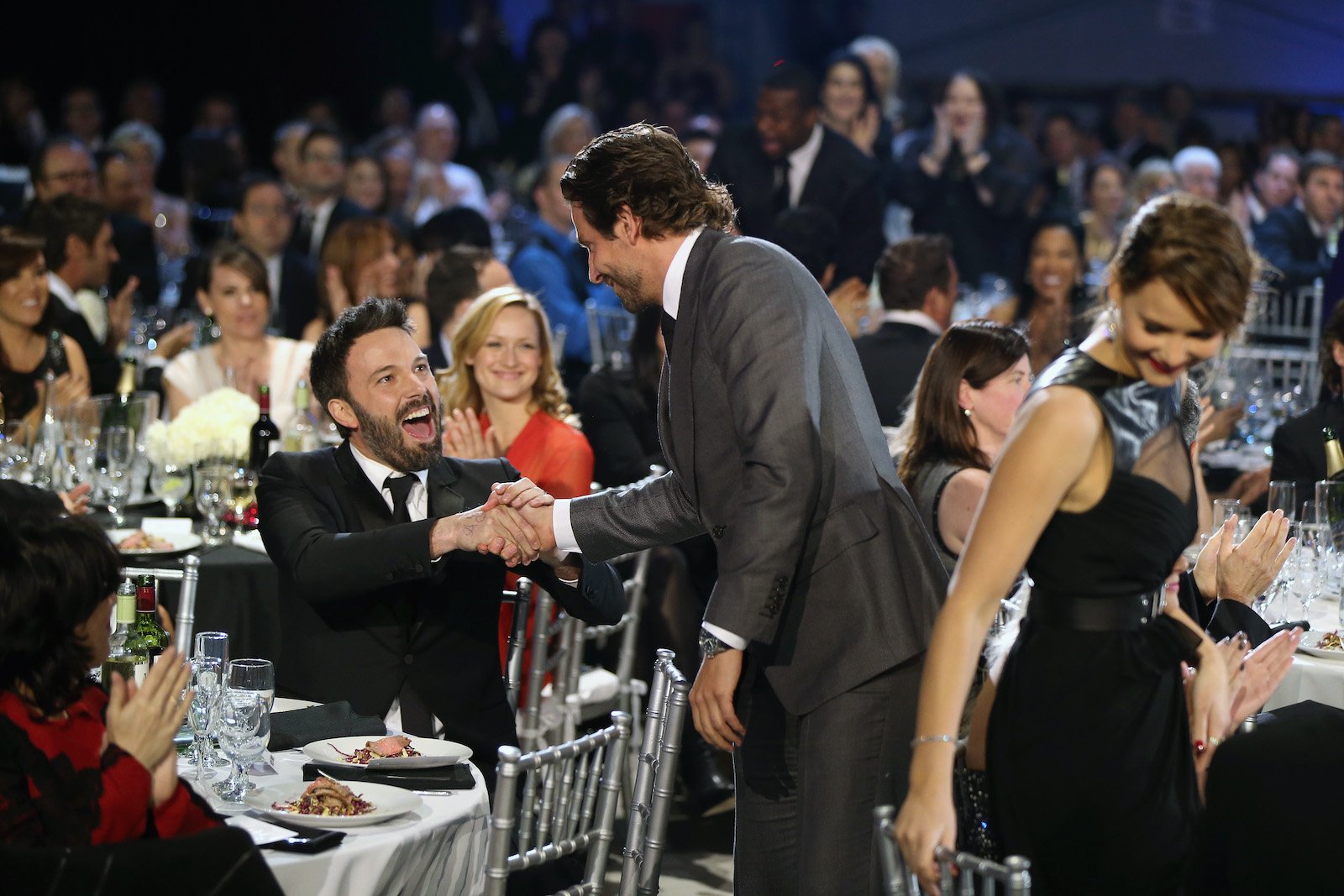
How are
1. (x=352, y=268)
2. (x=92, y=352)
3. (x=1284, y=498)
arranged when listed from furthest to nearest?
(x=352, y=268) < (x=92, y=352) < (x=1284, y=498)

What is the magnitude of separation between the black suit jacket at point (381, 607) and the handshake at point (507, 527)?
1.7 inches

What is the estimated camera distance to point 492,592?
318 cm

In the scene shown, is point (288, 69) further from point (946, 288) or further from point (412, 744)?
point (412, 744)

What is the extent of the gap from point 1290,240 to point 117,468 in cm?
754

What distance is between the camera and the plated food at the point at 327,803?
230cm

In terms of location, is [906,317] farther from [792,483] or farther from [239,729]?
[239,729]

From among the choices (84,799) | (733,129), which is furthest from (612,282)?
(733,129)

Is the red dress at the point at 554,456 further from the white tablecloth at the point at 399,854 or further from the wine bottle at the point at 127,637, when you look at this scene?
the white tablecloth at the point at 399,854

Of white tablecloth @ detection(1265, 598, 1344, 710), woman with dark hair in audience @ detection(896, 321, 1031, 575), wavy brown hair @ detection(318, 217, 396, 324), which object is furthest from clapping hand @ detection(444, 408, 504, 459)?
wavy brown hair @ detection(318, 217, 396, 324)

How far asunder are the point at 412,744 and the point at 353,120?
454 inches

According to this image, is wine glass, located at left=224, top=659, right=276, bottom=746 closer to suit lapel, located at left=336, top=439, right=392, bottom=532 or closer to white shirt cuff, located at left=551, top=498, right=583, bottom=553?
white shirt cuff, located at left=551, top=498, right=583, bottom=553

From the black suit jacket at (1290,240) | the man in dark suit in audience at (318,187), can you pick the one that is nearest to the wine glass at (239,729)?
the man in dark suit in audience at (318,187)

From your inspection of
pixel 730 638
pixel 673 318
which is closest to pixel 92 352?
pixel 673 318

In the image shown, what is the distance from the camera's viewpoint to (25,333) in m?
5.42
